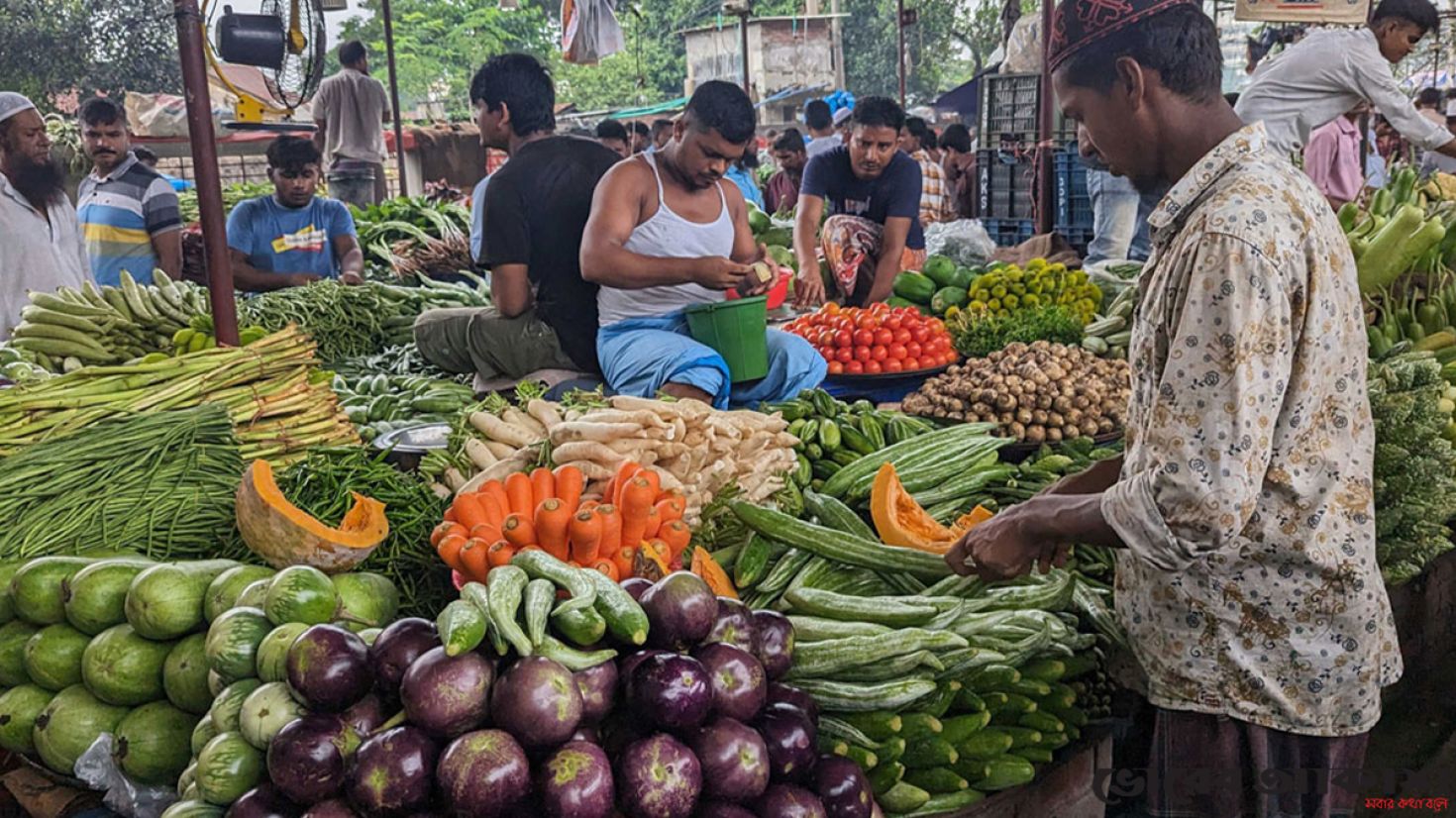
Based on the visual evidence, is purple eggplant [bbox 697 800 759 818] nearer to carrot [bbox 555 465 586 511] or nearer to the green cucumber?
the green cucumber

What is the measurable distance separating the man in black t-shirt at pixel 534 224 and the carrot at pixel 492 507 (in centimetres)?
213

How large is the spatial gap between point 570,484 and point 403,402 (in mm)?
2722

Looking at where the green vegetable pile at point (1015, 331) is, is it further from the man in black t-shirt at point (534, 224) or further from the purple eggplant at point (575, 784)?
the purple eggplant at point (575, 784)

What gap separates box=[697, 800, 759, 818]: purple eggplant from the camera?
5.22ft

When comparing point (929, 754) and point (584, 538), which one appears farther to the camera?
point (584, 538)

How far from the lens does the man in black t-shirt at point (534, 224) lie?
14.8 ft

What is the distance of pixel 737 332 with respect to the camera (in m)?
3.88

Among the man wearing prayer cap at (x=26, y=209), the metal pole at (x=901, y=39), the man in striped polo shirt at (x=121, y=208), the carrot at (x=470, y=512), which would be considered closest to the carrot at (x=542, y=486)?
the carrot at (x=470, y=512)

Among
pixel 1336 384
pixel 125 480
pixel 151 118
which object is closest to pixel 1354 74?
pixel 1336 384

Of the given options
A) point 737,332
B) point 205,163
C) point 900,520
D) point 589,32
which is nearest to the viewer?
point 900,520

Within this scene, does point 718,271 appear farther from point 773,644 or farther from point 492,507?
point 773,644

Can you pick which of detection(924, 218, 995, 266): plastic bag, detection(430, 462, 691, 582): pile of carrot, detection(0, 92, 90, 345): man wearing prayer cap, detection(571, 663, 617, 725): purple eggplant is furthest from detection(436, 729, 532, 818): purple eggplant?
detection(924, 218, 995, 266): plastic bag

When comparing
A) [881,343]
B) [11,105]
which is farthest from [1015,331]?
[11,105]

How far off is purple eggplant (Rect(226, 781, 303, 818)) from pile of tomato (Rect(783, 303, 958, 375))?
10.8 ft
